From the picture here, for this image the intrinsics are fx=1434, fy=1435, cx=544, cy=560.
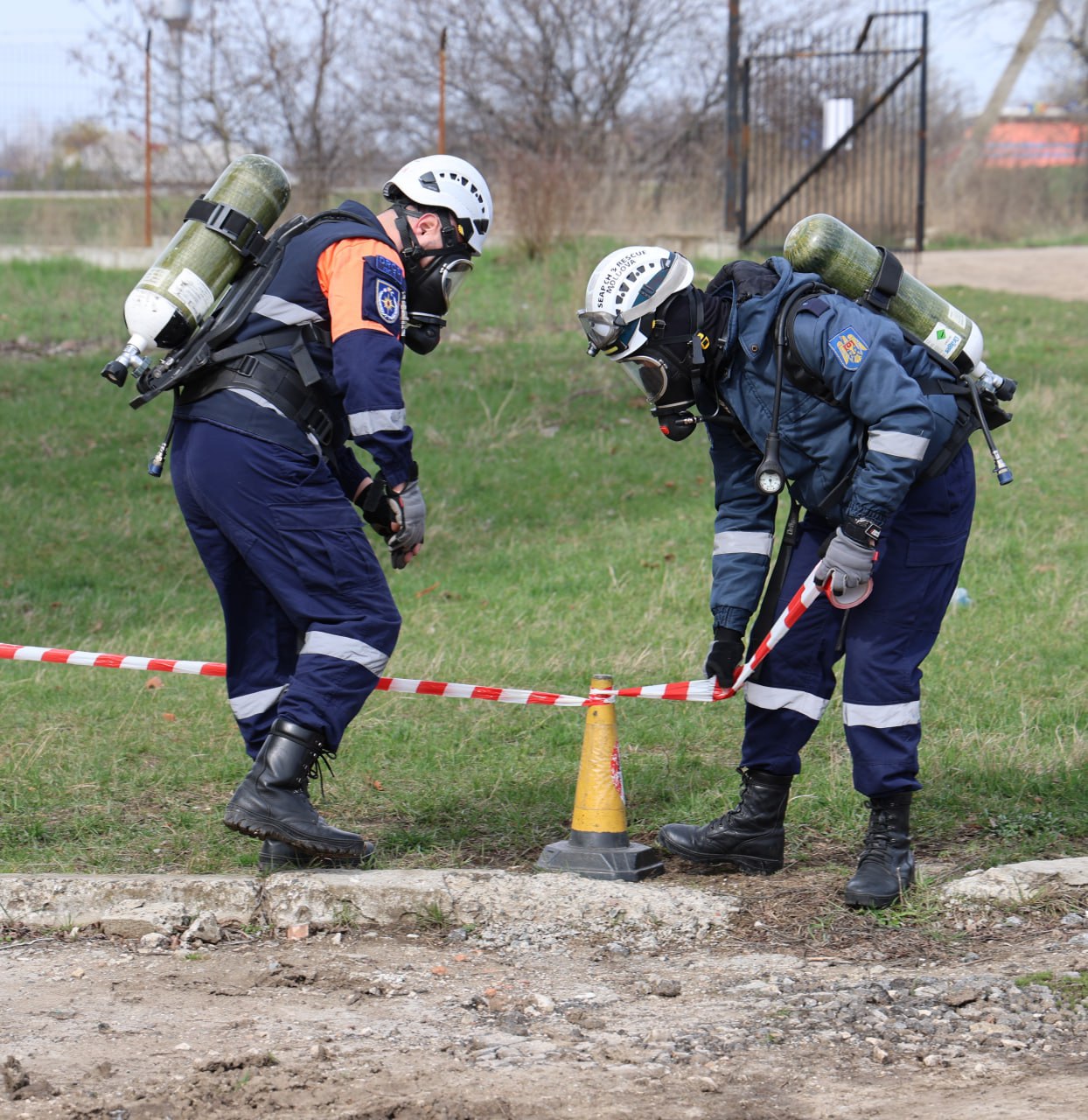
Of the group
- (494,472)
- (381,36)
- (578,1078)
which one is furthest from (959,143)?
(578,1078)

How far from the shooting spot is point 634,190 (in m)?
18.2

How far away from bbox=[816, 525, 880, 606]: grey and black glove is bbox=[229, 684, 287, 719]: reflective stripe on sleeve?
5.52ft

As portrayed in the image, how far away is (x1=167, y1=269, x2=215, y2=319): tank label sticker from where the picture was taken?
13.4 feet

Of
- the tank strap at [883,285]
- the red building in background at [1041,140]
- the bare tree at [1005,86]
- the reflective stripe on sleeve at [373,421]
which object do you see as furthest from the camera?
the red building in background at [1041,140]

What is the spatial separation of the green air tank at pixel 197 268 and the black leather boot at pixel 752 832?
2.13m

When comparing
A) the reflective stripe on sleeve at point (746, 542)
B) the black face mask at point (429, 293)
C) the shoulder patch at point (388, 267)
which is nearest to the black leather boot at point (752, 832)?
the reflective stripe on sleeve at point (746, 542)

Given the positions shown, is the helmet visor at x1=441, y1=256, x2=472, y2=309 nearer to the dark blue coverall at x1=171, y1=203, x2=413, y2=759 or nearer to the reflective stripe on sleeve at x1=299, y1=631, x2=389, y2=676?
the dark blue coverall at x1=171, y1=203, x2=413, y2=759

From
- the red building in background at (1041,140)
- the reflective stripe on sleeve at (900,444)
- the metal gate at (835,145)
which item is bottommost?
the reflective stripe on sleeve at (900,444)

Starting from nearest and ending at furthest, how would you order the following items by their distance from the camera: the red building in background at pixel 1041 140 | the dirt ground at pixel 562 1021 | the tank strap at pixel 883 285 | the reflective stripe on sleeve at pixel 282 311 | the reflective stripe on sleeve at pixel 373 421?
the dirt ground at pixel 562 1021 → the reflective stripe on sleeve at pixel 373 421 → the tank strap at pixel 883 285 → the reflective stripe on sleeve at pixel 282 311 → the red building in background at pixel 1041 140

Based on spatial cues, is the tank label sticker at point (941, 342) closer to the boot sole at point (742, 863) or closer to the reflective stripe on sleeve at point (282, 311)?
the boot sole at point (742, 863)

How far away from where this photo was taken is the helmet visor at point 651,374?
4000mm

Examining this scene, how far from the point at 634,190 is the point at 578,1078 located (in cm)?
1633

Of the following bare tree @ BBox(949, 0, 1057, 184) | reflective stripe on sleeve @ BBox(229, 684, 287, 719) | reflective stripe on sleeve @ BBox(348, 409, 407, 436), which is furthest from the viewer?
bare tree @ BBox(949, 0, 1057, 184)

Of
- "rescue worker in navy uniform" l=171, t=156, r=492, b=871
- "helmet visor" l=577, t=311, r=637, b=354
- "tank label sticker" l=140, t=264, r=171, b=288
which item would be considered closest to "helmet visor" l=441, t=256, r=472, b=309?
"rescue worker in navy uniform" l=171, t=156, r=492, b=871
